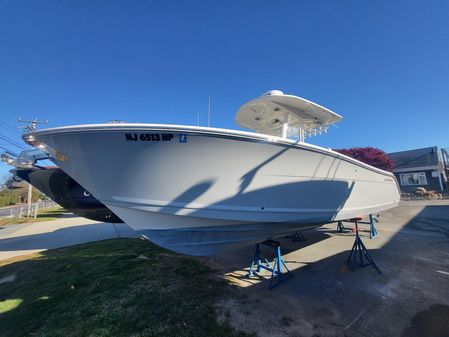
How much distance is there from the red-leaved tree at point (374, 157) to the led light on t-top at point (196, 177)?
1930cm

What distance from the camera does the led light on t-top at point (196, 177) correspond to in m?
2.84

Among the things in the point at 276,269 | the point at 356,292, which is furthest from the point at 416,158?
the point at 276,269

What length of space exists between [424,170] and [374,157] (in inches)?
187

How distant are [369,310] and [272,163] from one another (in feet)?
7.62

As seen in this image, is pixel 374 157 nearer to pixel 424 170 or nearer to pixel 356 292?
pixel 424 170

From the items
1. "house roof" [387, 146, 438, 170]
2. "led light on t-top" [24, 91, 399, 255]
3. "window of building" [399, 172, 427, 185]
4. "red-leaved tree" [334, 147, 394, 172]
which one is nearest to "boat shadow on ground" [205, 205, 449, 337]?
"led light on t-top" [24, 91, 399, 255]


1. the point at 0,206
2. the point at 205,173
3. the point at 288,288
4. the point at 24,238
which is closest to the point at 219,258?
the point at 288,288

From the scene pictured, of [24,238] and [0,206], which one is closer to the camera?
[24,238]

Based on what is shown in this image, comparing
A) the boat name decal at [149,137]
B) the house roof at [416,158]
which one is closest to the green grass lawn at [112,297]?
the boat name decal at [149,137]

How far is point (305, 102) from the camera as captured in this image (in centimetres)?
413

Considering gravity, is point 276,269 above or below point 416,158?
below

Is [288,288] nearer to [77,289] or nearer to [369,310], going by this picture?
[369,310]

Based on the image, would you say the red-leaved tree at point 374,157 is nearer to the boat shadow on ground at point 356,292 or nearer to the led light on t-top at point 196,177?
the boat shadow on ground at point 356,292

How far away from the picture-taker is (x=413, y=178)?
2103 centimetres
